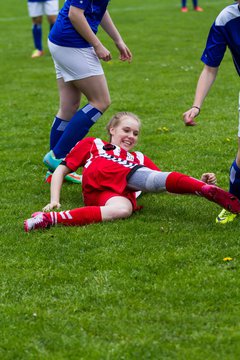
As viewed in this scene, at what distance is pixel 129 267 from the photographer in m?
4.56

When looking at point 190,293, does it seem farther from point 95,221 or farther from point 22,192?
point 22,192

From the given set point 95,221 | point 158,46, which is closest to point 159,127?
point 95,221

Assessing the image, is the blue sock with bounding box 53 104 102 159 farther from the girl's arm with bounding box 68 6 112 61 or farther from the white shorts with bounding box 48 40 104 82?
the girl's arm with bounding box 68 6 112 61

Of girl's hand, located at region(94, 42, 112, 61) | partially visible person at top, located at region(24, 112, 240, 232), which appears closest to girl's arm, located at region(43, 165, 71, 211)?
partially visible person at top, located at region(24, 112, 240, 232)

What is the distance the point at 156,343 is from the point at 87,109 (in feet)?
9.94

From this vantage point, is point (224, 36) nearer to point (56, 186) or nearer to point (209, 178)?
point (209, 178)

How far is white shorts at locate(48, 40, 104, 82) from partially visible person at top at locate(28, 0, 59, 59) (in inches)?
335

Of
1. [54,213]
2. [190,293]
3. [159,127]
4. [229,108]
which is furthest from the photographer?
[229,108]

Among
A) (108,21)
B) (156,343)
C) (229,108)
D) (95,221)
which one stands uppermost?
(108,21)

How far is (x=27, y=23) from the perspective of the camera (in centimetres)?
2109

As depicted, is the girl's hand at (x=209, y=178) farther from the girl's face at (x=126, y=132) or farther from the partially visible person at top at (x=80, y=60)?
the partially visible person at top at (x=80, y=60)

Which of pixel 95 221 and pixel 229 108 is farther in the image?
pixel 229 108

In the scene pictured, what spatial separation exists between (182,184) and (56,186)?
1.01m

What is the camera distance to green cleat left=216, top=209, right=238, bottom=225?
17.5 ft
